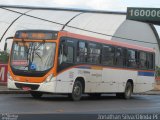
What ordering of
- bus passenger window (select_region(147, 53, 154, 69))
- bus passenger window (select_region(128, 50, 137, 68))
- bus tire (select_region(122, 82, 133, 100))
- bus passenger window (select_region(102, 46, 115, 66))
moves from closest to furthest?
bus passenger window (select_region(102, 46, 115, 66)) → bus passenger window (select_region(128, 50, 137, 68)) → bus tire (select_region(122, 82, 133, 100)) → bus passenger window (select_region(147, 53, 154, 69))

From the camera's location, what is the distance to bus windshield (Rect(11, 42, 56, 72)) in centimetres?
1914

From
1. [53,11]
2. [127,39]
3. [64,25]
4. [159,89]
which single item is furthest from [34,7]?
[159,89]

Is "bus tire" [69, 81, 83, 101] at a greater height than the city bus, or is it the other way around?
the city bus

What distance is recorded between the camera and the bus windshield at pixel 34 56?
1914cm

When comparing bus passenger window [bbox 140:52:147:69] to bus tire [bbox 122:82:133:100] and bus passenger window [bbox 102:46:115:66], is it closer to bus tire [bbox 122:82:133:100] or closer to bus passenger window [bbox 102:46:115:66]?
bus tire [bbox 122:82:133:100]

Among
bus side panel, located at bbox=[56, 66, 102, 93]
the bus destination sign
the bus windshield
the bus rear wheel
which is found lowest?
the bus rear wheel

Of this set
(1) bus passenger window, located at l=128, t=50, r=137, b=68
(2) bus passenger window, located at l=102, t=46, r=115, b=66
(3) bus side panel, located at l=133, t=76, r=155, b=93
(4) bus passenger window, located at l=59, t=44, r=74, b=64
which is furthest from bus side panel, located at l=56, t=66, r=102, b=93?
(3) bus side panel, located at l=133, t=76, r=155, b=93

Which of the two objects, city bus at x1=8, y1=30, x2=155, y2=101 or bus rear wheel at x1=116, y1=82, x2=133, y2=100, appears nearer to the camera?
city bus at x1=8, y1=30, x2=155, y2=101

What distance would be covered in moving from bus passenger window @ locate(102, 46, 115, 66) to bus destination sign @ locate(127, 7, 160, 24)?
1057cm

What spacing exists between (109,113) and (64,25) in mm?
58107

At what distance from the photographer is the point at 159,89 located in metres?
41.2

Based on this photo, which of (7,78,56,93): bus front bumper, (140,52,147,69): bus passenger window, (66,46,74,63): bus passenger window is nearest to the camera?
(7,78,56,93): bus front bumper

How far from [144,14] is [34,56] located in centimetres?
841

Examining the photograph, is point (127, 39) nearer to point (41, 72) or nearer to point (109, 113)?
point (41, 72)
